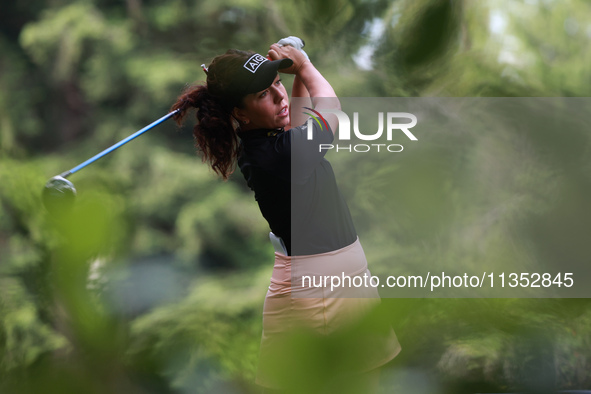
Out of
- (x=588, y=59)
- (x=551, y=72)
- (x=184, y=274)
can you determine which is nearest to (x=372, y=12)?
(x=551, y=72)

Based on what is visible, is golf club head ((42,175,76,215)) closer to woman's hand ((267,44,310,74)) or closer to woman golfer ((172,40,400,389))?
woman golfer ((172,40,400,389))

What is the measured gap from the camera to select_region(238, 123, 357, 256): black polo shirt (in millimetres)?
1085

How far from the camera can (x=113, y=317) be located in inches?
11.4

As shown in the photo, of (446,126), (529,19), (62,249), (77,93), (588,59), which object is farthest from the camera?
(77,93)

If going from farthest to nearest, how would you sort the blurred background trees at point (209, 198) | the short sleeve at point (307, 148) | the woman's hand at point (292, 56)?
the woman's hand at point (292, 56) < the short sleeve at point (307, 148) < the blurred background trees at point (209, 198)

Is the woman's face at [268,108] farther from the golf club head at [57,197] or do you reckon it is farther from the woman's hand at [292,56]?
the golf club head at [57,197]

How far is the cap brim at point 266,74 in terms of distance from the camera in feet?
3.51

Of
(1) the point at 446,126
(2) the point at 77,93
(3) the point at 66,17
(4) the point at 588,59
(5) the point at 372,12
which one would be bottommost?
(5) the point at 372,12

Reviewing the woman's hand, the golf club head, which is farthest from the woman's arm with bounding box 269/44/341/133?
the golf club head

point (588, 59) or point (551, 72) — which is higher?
point (588, 59)

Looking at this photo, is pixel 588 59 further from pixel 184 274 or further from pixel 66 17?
pixel 66 17

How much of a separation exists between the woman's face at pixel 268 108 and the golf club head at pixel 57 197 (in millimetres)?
826

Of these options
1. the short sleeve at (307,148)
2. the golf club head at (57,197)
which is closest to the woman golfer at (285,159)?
the short sleeve at (307,148)

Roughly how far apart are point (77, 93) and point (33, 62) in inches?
12.0
